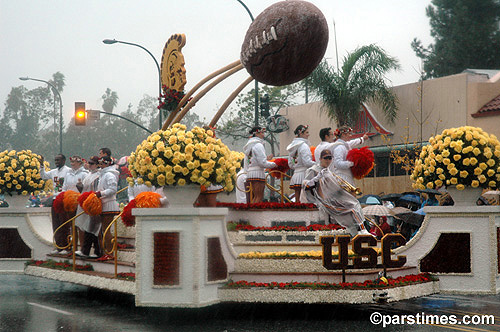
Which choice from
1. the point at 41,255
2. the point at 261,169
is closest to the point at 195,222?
the point at 261,169

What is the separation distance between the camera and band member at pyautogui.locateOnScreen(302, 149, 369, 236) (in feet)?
38.8

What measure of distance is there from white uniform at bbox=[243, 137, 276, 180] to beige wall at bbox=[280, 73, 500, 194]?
11004 millimetres

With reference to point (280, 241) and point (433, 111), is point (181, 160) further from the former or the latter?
point (433, 111)

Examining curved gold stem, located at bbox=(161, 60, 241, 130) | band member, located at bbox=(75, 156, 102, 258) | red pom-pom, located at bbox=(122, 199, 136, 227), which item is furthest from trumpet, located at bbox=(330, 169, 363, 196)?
curved gold stem, located at bbox=(161, 60, 241, 130)

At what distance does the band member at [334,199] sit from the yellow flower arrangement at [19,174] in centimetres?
609

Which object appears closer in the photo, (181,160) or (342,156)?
(181,160)

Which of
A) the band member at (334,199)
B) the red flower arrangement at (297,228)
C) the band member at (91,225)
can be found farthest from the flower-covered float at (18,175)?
the band member at (334,199)

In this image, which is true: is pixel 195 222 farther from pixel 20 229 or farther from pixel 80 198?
pixel 20 229

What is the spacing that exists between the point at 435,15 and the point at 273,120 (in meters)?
26.0

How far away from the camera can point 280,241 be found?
11.8 m

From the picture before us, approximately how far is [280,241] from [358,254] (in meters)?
2.09

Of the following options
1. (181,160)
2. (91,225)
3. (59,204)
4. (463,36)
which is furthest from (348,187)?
(463,36)

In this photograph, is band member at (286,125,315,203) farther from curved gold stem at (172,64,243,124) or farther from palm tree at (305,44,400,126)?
palm tree at (305,44,400,126)

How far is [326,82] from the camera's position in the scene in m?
26.6
